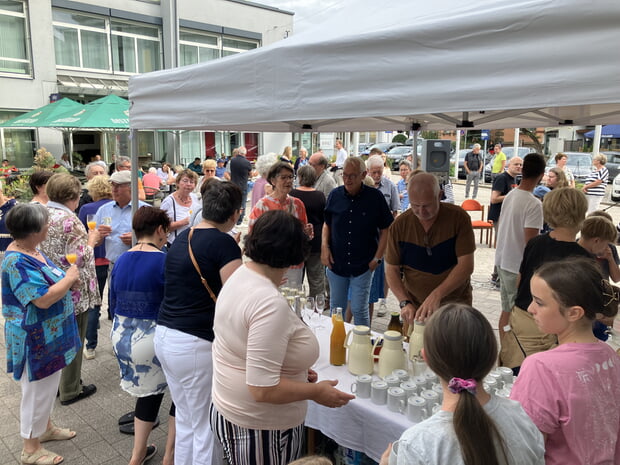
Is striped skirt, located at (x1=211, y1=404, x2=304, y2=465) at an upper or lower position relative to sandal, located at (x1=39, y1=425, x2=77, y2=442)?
upper

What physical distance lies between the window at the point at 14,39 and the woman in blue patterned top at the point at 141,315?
55.5 feet

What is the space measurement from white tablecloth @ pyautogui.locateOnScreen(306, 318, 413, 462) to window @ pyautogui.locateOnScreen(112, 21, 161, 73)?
63.9ft

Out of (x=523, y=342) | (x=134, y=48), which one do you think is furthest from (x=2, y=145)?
(x=523, y=342)

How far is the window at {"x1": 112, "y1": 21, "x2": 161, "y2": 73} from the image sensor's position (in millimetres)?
18219

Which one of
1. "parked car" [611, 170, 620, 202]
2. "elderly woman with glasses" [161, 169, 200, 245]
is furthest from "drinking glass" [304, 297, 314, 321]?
"parked car" [611, 170, 620, 202]

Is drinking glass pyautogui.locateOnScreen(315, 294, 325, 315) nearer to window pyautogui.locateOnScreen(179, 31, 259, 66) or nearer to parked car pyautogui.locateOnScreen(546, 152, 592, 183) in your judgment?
parked car pyautogui.locateOnScreen(546, 152, 592, 183)

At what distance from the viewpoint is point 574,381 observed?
1278 millimetres

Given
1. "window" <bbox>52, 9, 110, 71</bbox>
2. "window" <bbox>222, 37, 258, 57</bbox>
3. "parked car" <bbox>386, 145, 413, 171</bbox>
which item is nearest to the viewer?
"window" <bbox>52, 9, 110, 71</bbox>

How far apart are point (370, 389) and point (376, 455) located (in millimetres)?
264

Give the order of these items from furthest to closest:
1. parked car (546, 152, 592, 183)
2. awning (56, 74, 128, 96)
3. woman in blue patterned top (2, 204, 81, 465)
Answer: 1. awning (56, 74, 128, 96)
2. parked car (546, 152, 592, 183)
3. woman in blue patterned top (2, 204, 81, 465)

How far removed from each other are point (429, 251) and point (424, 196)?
0.37 m

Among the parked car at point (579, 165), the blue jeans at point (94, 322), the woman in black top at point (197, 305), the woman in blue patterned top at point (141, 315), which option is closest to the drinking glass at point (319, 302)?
the woman in black top at point (197, 305)

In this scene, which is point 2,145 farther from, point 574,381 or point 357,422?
point 574,381

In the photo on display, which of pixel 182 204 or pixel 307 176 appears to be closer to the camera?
pixel 182 204
